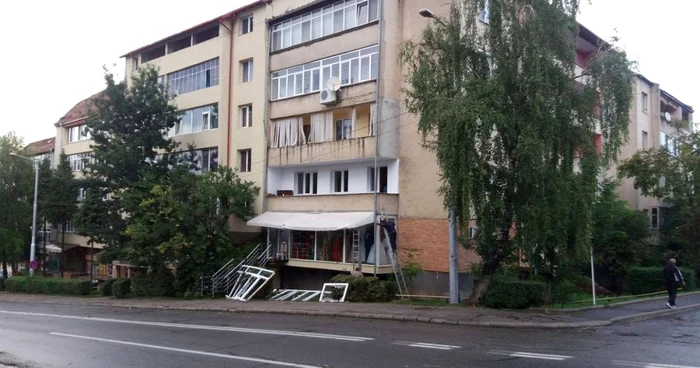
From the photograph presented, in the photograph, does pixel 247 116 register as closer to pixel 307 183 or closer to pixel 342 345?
pixel 307 183

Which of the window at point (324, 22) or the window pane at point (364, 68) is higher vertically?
the window at point (324, 22)

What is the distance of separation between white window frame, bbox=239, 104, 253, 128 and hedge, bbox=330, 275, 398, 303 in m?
12.0

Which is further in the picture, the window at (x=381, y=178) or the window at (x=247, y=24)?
the window at (x=247, y=24)

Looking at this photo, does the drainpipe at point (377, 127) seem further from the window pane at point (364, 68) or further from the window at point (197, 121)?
the window at point (197, 121)

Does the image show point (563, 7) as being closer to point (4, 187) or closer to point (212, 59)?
point (212, 59)

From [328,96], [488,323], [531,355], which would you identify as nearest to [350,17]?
[328,96]

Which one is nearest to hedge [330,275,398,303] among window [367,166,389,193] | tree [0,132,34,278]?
window [367,166,389,193]

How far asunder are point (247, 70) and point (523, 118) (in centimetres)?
1855

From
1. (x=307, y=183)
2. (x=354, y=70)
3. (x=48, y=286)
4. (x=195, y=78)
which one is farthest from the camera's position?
(x=48, y=286)

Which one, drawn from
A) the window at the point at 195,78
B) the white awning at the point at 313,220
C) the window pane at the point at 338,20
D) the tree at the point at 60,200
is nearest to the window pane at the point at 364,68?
the window pane at the point at 338,20

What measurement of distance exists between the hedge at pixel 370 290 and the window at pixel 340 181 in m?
5.70

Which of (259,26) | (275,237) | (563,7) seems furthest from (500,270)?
(259,26)

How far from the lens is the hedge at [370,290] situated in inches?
853

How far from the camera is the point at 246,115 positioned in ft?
103
